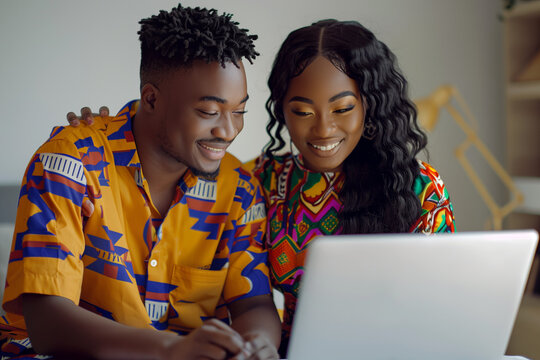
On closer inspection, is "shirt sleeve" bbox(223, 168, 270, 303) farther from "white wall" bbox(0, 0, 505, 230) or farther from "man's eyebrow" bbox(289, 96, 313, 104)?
"white wall" bbox(0, 0, 505, 230)

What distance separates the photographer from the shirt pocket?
1199 mm

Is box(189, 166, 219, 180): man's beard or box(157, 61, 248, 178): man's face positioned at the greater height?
box(157, 61, 248, 178): man's face

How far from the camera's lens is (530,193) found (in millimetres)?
2332

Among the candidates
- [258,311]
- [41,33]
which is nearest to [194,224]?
[258,311]

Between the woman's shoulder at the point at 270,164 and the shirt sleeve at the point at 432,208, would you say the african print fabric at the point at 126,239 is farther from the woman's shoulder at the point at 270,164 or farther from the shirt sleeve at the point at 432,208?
the shirt sleeve at the point at 432,208

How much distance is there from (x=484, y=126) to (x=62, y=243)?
222 cm

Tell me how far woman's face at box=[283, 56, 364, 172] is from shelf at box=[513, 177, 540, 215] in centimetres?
138

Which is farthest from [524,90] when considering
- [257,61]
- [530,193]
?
[257,61]

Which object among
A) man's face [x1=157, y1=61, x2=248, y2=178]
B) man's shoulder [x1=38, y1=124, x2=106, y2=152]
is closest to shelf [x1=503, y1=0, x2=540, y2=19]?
man's face [x1=157, y1=61, x2=248, y2=178]

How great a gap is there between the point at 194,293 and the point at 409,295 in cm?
57

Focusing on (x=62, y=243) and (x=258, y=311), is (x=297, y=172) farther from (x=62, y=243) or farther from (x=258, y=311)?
(x=62, y=243)

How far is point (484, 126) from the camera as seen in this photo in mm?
2676

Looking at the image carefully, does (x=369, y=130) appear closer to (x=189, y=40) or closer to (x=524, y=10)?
(x=189, y=40)

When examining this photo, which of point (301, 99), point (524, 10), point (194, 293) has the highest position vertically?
point (524, 10)
